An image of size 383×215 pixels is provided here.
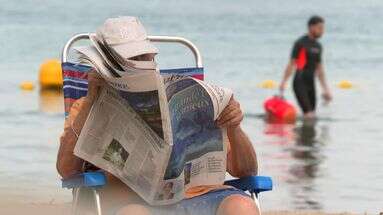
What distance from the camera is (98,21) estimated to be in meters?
40.4

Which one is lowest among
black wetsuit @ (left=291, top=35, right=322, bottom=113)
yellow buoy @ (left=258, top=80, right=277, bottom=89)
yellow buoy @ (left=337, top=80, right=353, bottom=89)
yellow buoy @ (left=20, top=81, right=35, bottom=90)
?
yellow buoy @ (left=337, top=80, right=353, bottom=89)

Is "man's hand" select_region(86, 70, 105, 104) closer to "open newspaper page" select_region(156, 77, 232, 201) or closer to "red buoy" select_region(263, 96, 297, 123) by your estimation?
"open newspaper page" select_region(156, 77, 232, 201)

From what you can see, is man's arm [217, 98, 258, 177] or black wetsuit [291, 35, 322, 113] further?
black wetsuit [291, 35, 322, 113]

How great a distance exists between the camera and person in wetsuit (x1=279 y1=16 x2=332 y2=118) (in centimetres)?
1477

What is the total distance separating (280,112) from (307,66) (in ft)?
2.16

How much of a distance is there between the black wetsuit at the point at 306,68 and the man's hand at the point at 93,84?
394 inches

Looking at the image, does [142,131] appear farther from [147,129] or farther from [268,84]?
[268,84]

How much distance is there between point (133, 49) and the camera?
Answer: 483 cm

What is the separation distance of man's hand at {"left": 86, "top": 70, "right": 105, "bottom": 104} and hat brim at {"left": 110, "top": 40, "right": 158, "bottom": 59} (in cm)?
14

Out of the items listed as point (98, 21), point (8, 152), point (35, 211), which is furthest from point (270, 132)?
point (98, 21)

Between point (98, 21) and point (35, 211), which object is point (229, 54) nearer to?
point (98, 21)

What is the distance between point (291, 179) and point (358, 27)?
30753mm

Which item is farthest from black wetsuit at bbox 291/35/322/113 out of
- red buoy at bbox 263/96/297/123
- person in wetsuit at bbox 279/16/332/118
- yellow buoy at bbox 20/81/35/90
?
yellow buoy at bbox 20/81/35/90

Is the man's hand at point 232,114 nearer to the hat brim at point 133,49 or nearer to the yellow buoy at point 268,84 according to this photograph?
the hat brim at point 133,49
